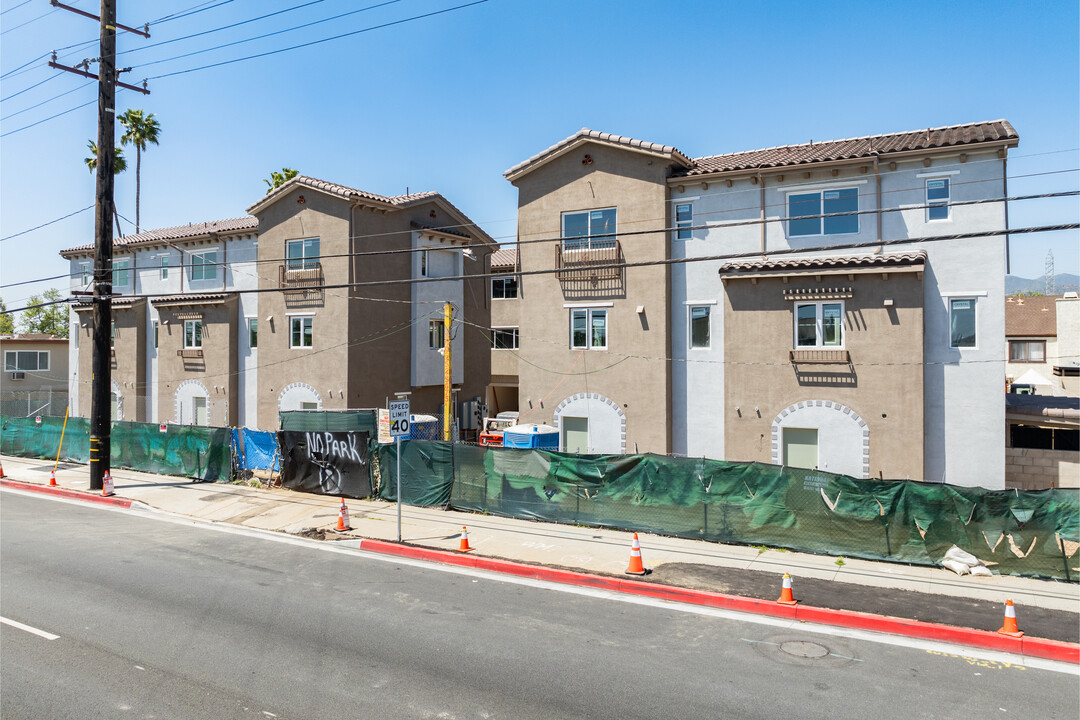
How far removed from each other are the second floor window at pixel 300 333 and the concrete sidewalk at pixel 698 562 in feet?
31.6

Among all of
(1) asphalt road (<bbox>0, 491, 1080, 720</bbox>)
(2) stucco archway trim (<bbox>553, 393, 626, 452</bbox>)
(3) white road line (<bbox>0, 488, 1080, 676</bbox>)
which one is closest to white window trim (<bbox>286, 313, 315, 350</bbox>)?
(2) stucco archway trim (<bbox>553, 393, 626, 452</bbox>)

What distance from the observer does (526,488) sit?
17141 millimetres

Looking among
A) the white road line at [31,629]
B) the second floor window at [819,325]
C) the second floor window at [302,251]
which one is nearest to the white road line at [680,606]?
the white road line at [31,629]

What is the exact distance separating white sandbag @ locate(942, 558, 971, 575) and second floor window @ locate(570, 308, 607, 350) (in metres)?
12.3

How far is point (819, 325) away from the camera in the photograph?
20109 mm

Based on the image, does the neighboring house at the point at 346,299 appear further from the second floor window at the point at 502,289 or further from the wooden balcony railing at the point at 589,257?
the wooden balcony railing at the point at 589,257

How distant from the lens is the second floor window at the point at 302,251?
28.8 meters

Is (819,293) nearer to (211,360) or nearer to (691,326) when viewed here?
(691,326)

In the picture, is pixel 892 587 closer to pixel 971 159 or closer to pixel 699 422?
pixel 699 422

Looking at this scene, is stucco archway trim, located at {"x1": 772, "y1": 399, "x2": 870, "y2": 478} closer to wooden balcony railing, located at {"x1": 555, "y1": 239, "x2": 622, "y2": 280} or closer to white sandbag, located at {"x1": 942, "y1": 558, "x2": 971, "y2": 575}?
wooden balcony railing, located at {"x1": 555, "y1": 239, "x2": 622, "y2": 280}

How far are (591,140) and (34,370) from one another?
41.2 meters

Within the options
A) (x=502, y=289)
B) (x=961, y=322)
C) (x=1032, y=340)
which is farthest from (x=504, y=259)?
(x=1032, y=340)

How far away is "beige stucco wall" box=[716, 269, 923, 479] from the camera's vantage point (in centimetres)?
→ 1902

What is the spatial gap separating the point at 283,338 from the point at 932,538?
2475 cm
